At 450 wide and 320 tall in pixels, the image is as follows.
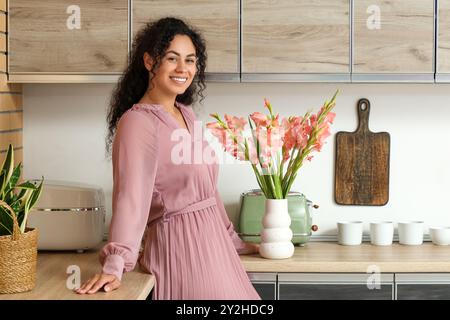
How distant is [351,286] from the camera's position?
3.08 m

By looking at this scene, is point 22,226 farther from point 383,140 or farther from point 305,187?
point 383,140

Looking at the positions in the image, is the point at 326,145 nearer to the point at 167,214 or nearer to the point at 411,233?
the point at 411,233

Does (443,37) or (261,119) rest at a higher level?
(443,37)

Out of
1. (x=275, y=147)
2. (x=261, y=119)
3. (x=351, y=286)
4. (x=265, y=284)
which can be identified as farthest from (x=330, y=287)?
(x=261, y=119)

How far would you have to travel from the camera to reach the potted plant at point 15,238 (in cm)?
226

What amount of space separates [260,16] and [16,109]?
3.63 ft

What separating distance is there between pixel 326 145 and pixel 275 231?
0.69 metres

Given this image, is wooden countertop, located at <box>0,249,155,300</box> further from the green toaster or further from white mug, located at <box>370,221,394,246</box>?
white mug, located at <box>370,221,394,246</box>

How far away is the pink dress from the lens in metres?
2.47

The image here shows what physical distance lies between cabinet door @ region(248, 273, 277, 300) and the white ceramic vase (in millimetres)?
84

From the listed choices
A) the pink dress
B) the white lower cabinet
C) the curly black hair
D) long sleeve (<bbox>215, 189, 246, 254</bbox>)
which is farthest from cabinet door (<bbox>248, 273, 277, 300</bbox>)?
the curly black hair

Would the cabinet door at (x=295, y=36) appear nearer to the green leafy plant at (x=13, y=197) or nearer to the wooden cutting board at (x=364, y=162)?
the wooden cutting board at (x=364, y=162)

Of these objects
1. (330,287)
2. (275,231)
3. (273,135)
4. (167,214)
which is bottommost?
A: (330,287)
